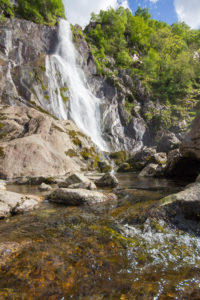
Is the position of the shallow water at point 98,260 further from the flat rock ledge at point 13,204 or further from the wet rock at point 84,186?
the wet rock at point 84,186

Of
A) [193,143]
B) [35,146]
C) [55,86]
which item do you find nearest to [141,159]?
[193,143]

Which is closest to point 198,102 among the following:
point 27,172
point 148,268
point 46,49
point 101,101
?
point 101,101

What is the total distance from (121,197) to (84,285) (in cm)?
402

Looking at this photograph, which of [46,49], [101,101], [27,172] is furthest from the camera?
[101,101]

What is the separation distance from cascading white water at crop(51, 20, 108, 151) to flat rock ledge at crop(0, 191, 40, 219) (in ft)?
55.5

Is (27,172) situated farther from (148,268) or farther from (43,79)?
(43,79)

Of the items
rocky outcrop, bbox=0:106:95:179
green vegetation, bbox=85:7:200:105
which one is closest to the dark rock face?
rocky outcrop, bbox=0:106:95:179

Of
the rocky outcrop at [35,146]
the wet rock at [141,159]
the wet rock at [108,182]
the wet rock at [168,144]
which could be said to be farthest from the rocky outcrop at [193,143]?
the rocky outcrop at [35,146]

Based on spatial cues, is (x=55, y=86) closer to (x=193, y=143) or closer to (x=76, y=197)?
(x=193, y=143)

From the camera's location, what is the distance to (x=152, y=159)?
502 inches

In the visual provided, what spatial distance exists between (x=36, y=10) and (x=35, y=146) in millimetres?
31888

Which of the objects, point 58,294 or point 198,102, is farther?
point 198,102

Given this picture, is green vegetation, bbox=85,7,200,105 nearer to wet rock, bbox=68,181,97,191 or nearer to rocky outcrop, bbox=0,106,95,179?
rocky outcrop, bbox=0,106,95,179

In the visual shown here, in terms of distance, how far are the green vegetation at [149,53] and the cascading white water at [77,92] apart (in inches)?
244
